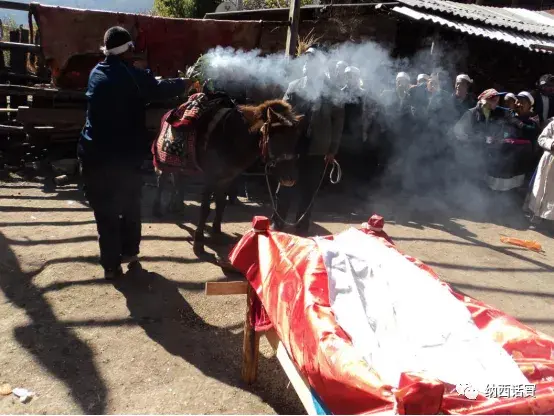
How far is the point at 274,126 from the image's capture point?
179 inches

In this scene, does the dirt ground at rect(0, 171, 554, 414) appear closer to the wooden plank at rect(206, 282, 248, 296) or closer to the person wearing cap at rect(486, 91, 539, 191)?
the wooden plank at rect(206, 282, 248, 296)

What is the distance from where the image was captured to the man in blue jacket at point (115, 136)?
150 inches

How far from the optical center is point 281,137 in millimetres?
4578

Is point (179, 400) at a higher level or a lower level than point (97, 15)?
lower

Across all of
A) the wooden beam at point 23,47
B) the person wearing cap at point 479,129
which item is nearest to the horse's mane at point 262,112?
the wooden beam at point 23,47

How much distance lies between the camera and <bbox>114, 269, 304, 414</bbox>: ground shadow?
317 centimetres

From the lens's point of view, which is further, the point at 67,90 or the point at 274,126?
the point at 67,90

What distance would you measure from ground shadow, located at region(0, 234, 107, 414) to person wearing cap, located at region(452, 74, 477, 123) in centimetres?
694

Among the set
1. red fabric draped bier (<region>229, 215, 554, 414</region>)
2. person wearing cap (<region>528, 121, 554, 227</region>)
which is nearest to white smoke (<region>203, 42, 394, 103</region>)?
person wearing cap (<region>528, 121, 554, 227</region>)

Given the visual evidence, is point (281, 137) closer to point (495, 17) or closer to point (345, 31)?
point (345, 31)

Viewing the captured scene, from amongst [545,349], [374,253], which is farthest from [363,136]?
[545,349]

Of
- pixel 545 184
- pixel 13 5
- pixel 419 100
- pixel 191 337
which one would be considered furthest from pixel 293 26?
pixel 191 337

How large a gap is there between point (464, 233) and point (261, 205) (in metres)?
3.09

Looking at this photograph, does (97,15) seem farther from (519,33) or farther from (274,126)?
(519,33)
